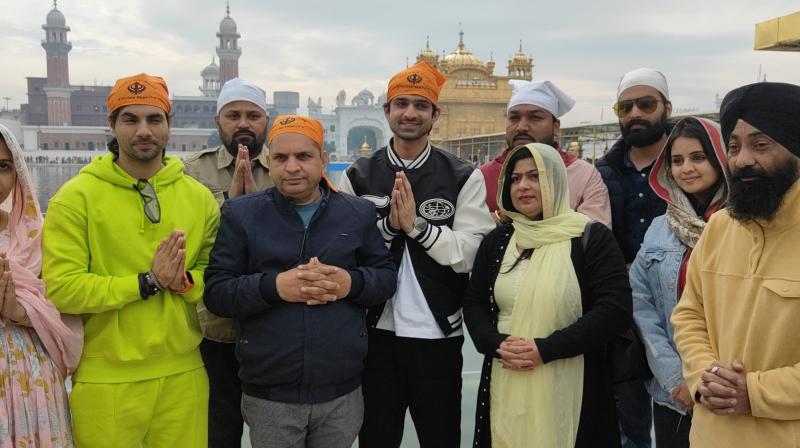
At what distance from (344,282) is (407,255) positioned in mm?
399

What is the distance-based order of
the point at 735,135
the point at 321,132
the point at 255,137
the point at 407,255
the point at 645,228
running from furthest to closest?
the point at 255,137, the point at 645,228, the point at 407,255, the point at 321,132, the point at 735,135

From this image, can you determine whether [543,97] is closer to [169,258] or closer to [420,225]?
[420,225]

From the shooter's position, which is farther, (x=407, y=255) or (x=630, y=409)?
(x=630, y=409)

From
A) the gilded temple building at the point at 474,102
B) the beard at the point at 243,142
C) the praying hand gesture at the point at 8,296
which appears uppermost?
the gilded temple building at the point at 474,102

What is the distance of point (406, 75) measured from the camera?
7.87ft

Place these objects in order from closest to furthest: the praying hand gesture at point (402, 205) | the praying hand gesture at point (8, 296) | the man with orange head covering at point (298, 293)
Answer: the praying hand gesture at point (8, 296)
the man with orange head covering at point (298, 293)
the praying hand gesture at point (402, 205)

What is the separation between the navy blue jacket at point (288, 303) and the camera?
1.94 m

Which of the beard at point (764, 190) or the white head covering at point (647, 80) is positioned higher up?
the white head covering at point (647, 80)

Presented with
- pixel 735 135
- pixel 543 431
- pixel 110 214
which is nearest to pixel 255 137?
pixel 110 214

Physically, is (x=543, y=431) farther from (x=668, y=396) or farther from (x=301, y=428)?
(x=301, y=428)

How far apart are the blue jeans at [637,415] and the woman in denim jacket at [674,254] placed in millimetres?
394

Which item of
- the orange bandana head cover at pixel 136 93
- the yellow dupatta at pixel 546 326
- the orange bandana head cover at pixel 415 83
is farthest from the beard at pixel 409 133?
the orange bandana head cover at pixel 136 93

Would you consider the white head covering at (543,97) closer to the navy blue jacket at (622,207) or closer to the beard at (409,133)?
the navy blue jacket at (622,207)

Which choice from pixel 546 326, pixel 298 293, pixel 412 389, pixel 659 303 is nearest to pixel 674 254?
pixel 659 303
